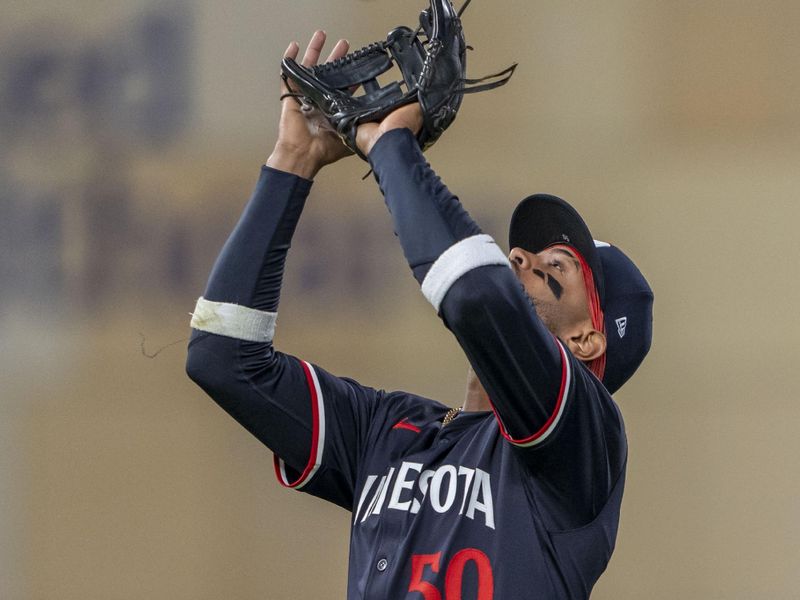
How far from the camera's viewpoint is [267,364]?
5.45ft

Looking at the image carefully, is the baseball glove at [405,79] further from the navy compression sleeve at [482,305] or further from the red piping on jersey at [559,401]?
the red piping on jersey at [559,401]

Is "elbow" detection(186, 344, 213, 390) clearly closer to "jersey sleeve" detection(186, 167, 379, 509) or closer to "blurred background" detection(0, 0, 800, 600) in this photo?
"jersey sleeve" detection(186, 167, 379, 509)

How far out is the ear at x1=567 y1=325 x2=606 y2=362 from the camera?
1.68 metres

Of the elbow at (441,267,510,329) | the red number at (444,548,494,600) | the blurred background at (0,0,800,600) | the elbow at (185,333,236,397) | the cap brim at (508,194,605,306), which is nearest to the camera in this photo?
the elbow at (441,267,510,329)

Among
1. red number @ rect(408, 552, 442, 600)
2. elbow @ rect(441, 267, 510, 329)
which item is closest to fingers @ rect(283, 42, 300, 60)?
elbow @ rect(441, 267, 510, 329)

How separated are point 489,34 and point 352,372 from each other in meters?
1.02

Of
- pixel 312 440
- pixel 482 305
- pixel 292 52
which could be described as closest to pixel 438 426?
pixel 312 440

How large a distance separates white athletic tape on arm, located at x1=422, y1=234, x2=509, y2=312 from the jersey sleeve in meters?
0.39

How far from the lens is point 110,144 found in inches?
126

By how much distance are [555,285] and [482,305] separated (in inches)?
17.8

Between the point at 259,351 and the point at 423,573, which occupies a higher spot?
the point at 259,351

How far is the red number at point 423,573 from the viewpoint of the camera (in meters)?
1.44

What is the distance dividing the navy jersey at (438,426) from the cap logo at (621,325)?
0.81 ft

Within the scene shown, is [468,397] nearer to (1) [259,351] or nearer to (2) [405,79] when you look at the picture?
(1) [259,351]
